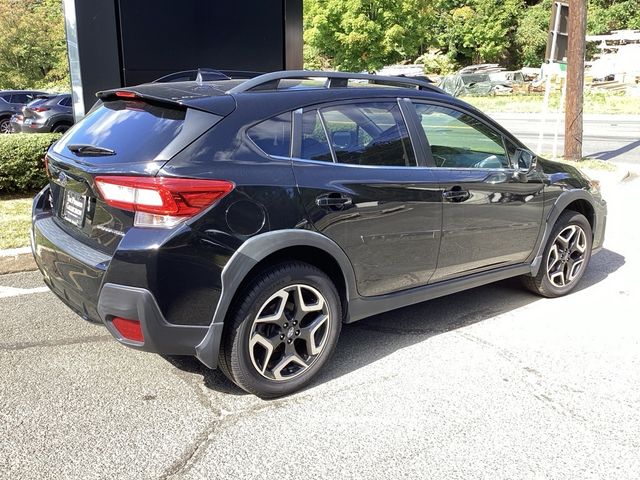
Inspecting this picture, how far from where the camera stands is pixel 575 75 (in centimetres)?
1109

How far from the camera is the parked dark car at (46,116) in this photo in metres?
16.4

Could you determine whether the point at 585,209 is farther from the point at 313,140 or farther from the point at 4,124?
the point at 4,124

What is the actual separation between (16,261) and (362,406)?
12.0ft

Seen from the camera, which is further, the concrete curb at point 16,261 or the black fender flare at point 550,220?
the concrete curb at point 16,261

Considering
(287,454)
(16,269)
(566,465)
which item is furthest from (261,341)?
(16,269)

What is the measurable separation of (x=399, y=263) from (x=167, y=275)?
1.48 m

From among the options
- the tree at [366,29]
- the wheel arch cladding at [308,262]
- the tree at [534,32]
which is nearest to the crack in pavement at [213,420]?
the wheel arch cladding at [308,262]

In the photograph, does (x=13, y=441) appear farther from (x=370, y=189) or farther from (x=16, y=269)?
(x=16, y=269)

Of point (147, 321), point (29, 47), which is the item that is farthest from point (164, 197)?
point (29, 47)

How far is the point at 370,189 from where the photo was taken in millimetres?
3432

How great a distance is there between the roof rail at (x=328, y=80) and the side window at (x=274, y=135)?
0.26 meters

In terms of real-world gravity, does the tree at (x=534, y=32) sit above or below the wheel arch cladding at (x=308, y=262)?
above

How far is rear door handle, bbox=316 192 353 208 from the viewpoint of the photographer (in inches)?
127

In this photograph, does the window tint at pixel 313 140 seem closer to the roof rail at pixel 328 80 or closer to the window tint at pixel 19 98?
the roof rail at pixel 328 80
